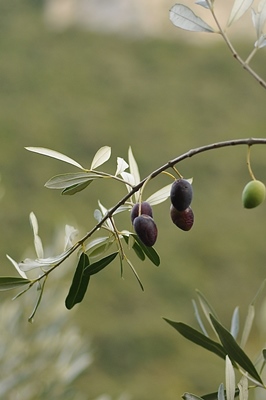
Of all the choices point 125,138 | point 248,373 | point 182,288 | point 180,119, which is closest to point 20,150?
point 125,138

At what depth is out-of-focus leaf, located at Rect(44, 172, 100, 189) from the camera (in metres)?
0.46

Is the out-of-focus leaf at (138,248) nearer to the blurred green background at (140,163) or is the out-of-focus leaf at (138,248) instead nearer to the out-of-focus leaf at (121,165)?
the out-of-focus leaf at (121,165)

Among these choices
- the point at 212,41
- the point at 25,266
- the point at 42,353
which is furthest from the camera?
the point at 212,41

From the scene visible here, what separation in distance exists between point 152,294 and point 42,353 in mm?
2398

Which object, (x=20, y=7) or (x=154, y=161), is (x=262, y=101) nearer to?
(x=154, y=161)

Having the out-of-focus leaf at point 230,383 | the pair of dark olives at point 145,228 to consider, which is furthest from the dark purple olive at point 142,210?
the out-of-focus leaf at point 230,383

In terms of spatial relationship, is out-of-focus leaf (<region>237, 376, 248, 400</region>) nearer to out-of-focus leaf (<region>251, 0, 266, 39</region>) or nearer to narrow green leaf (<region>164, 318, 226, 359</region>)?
narrow green leaf (<region>164, 318, 226, 359</region>)

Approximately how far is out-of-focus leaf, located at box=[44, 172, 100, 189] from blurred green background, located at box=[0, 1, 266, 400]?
2500 mm

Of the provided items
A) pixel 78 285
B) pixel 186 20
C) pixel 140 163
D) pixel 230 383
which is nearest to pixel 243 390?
pixel 230 383

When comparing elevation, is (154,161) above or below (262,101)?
below

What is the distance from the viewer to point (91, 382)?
322cm

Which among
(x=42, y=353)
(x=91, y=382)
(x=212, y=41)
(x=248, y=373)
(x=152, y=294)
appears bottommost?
(x=91, y=382)

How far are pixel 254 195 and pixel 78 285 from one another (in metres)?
0.13

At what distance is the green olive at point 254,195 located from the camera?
0.43m
